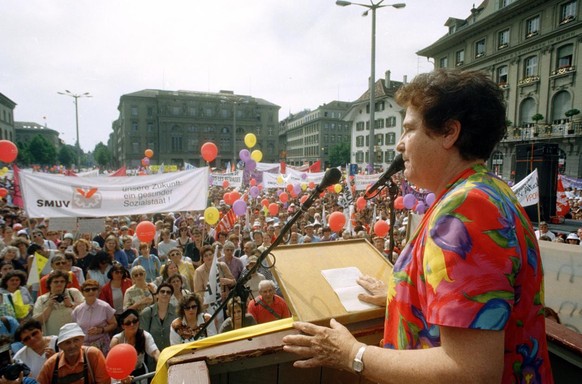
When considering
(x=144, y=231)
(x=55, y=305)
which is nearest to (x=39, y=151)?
(x=144, y=231)

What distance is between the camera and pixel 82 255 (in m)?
7.05

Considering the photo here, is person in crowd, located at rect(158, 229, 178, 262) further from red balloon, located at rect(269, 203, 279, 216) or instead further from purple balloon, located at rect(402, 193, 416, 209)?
purple balloon, located at rect(402, 193, 416, 209)

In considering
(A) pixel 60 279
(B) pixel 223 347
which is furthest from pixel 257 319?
(B) pixel 223 347

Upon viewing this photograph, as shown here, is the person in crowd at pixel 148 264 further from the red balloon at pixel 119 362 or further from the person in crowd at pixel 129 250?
the red balloon at pixel 119 362

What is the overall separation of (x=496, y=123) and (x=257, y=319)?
4360 millimetres

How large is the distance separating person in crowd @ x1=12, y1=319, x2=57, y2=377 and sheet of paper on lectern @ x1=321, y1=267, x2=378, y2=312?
4001 millimetres

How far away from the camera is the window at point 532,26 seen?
1178 inches

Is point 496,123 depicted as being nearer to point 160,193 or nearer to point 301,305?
point 301,305

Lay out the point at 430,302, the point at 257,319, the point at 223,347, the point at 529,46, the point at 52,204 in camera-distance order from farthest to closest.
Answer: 1. the point at 529,46
2. the point at 52,204
3. the point at 257,319
4. the point at 223,347
5. the point at 430,302

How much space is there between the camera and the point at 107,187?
23.7ft

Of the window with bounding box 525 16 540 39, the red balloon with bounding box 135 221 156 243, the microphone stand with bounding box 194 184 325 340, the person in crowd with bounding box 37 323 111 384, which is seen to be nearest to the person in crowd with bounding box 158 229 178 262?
the red balloon with bounding box 135 221 156 243

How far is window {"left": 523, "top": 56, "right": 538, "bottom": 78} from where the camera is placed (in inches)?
1193

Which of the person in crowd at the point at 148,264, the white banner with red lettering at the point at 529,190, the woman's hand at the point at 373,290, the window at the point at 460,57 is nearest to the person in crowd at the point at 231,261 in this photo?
the person in crowd at the point at 148,264

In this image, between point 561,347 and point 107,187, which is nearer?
point 561,347
